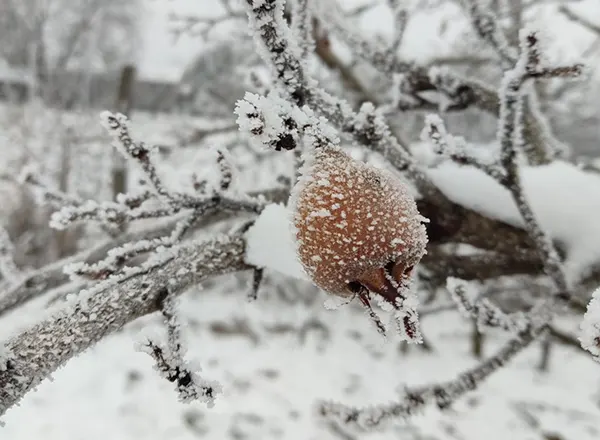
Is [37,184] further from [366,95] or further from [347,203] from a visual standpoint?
[366,95]

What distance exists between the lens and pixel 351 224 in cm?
66

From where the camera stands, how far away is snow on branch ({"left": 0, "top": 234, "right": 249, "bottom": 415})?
70cm

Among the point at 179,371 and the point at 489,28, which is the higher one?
the point at 489,28

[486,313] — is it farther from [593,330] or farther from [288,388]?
[288,388]

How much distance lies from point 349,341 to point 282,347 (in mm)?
842

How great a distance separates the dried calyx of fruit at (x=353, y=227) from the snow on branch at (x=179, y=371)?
0.85ft

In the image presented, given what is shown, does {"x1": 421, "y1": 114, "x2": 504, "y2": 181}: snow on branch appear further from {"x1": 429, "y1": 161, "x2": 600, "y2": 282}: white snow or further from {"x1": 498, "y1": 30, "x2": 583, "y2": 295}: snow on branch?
{"x1": 429, "y1": 161, "x2": 600, "y2": 282}: white snow

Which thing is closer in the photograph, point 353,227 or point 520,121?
→ point 353,227

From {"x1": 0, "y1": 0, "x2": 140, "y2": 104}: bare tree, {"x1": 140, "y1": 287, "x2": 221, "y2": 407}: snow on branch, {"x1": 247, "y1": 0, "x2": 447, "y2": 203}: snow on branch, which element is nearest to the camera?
{"x1": 247, "y1": 0, "x2": 447, "y2": 203}: snow on branch

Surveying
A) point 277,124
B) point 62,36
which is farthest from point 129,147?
point 62,36

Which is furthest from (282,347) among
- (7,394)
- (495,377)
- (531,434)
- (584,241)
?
(7,394)

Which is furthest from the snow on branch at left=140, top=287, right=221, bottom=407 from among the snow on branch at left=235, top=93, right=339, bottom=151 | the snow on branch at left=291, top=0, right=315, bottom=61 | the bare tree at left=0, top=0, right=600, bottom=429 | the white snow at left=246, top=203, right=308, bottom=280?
the snow on branch at left=291, top=0, right=315, bottom=61

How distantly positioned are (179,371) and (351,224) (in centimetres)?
36

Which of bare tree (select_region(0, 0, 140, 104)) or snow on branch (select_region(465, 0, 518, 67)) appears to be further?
bare tree (select_region(0, 0, 140, 104))
